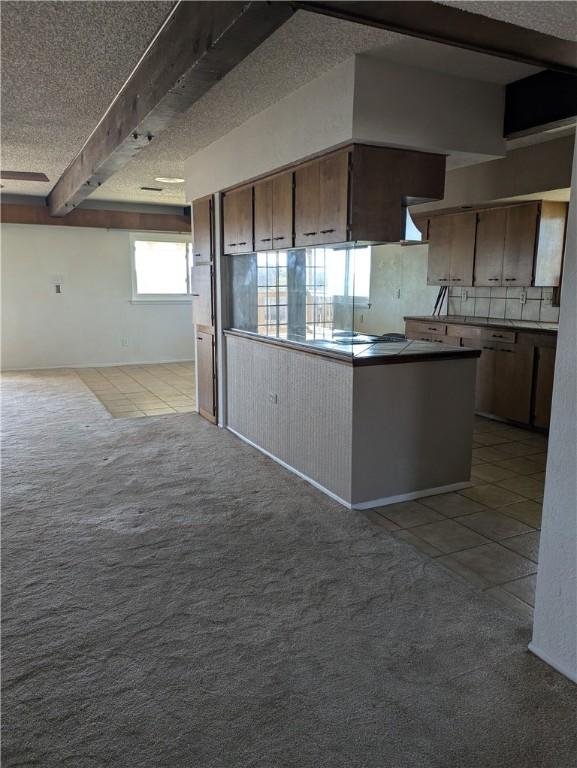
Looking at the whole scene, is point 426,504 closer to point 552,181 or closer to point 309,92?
Answer: point 309,92

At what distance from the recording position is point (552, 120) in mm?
3182

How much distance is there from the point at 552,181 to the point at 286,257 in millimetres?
2189

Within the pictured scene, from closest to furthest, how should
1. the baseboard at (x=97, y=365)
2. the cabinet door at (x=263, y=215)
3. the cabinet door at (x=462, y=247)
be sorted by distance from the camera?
the cabinet door at (x=263, y=215)
the cabinet door at (x=462, y=247)
the baseboard at (x=97, y=365)

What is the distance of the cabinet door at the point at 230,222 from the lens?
4.63 m

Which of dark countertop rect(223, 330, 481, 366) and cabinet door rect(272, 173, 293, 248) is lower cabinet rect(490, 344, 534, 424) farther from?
cabinet door rect(272, 173, 293, 248)

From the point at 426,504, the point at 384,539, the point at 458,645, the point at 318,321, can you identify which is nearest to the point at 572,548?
the point at 458,645

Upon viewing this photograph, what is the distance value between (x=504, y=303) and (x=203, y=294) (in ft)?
9.72

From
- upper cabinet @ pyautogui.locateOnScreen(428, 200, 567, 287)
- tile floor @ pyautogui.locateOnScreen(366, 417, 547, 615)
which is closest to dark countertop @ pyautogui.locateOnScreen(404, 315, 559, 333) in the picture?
upper cabinet @ pyautogui.locateOnScreen(428, 200, 567, 287)

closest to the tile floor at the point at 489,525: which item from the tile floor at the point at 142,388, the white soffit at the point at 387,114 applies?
the white soffit at the point at 387,114

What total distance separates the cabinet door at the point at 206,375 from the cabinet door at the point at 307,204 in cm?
177

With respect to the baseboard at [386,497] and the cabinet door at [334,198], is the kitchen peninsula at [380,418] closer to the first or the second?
the baseboard at [386,497]

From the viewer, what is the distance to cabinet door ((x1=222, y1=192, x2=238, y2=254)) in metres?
4.63

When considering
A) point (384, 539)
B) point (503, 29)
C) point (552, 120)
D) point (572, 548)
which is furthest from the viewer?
point (552, 120)

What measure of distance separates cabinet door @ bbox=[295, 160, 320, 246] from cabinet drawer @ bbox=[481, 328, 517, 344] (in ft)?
7.75
